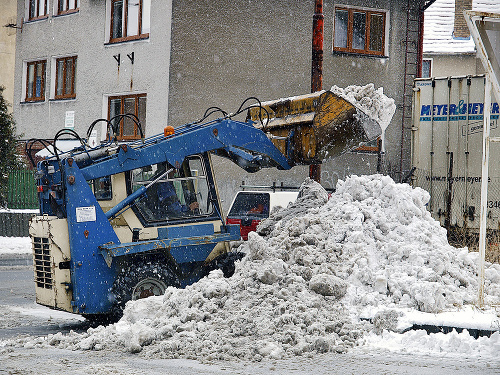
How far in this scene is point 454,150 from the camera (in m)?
15.2

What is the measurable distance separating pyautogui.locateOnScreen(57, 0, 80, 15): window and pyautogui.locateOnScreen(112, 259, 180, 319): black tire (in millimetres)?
17494

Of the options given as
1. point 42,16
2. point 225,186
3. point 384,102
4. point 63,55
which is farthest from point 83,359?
point 42,16

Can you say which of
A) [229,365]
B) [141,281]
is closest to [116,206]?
[141,281]

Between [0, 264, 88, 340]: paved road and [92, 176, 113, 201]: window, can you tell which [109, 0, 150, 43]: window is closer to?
[0, 264, 88, 340]: paved road

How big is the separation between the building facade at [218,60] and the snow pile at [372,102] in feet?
37.3

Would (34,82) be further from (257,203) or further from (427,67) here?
(427,67)

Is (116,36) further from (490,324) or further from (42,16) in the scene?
(490,324)

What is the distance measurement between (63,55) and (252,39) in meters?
7.23

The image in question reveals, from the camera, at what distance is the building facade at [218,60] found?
2102 centimetres

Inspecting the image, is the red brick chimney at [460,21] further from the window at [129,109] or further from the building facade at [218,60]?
the window at [129,109]

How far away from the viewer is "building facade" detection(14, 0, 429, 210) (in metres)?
21.0

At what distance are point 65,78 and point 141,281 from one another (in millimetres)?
17523

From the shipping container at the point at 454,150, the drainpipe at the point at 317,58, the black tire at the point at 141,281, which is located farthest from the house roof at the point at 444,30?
the black tire at the point at 141,281

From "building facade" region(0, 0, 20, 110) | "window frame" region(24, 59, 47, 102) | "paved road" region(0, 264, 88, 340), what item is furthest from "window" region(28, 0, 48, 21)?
"paved road" region(0, 264, 88, 340)
